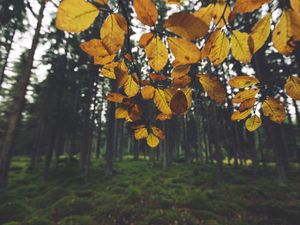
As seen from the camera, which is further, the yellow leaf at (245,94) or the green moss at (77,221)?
the green moss at (77,221)

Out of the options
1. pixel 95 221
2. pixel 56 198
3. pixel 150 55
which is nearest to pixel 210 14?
pixel 150 55

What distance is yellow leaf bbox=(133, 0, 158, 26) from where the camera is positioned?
0.55 meters

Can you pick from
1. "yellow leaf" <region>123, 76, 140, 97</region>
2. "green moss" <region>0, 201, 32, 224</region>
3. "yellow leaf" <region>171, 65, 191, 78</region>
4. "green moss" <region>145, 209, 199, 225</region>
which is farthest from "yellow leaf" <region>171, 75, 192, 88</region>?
"green moss" <region>0, 201, 32, 224</region>

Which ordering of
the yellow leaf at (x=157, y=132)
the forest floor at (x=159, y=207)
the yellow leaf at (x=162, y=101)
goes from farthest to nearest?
the forest floor at (x=159, y=207) < the yellow leaf at (x=157, y=132) < the yellow leaf at (x=162, y=101)

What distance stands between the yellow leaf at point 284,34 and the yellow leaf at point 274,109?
344mm

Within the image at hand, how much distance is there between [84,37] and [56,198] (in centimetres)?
1147

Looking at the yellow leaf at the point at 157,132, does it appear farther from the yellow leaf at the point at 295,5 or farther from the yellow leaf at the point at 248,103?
the yellow leaf at the point at 295,5

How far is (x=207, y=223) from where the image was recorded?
6.91 meters

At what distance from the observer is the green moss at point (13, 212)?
826cm

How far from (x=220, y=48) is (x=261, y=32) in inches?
5.8

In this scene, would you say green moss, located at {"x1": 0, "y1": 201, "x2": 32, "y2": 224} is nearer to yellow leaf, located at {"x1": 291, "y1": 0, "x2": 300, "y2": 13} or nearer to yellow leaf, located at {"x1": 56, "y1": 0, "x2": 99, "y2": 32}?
yellow leaf, located at {"x1": 56, "y1": 0, "x2": 99, "y2": 32}

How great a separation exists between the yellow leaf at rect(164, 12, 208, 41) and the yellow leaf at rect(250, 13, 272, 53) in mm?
153

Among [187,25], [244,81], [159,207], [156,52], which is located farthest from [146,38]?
[159,207]

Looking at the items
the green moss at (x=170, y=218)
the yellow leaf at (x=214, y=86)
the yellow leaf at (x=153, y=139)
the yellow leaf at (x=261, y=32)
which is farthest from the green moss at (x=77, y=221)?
the yellow leaf at (x=261, y=32)
